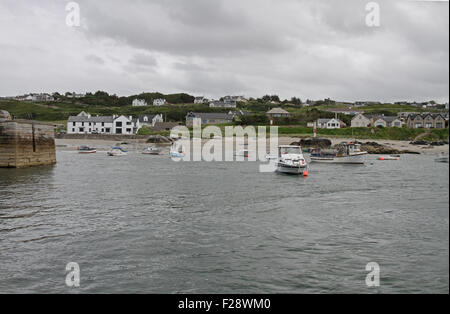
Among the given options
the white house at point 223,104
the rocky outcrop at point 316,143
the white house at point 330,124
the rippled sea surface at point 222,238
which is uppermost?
the white house at point 223,104

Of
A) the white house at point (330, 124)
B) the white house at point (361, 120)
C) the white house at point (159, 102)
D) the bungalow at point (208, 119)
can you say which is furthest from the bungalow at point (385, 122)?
the white house at point (159, 102)

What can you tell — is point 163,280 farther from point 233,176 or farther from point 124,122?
point 124,122

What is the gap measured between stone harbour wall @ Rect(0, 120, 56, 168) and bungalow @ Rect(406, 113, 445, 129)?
8702cm

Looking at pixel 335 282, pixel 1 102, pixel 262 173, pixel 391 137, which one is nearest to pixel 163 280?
pixel 335 282

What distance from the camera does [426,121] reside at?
96375mm

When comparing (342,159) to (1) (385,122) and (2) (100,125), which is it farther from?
(2) (100,125)

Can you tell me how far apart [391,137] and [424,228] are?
7854 cm

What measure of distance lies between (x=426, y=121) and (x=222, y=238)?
319 feet

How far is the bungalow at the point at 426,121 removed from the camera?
93125mm

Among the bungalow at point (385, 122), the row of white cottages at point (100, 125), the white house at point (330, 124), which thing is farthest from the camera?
the row of white cottages at point (100, 125)

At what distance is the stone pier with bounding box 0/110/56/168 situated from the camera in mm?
34875

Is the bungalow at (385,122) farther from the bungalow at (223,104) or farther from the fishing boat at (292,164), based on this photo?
the fishing boat at (292,164)
